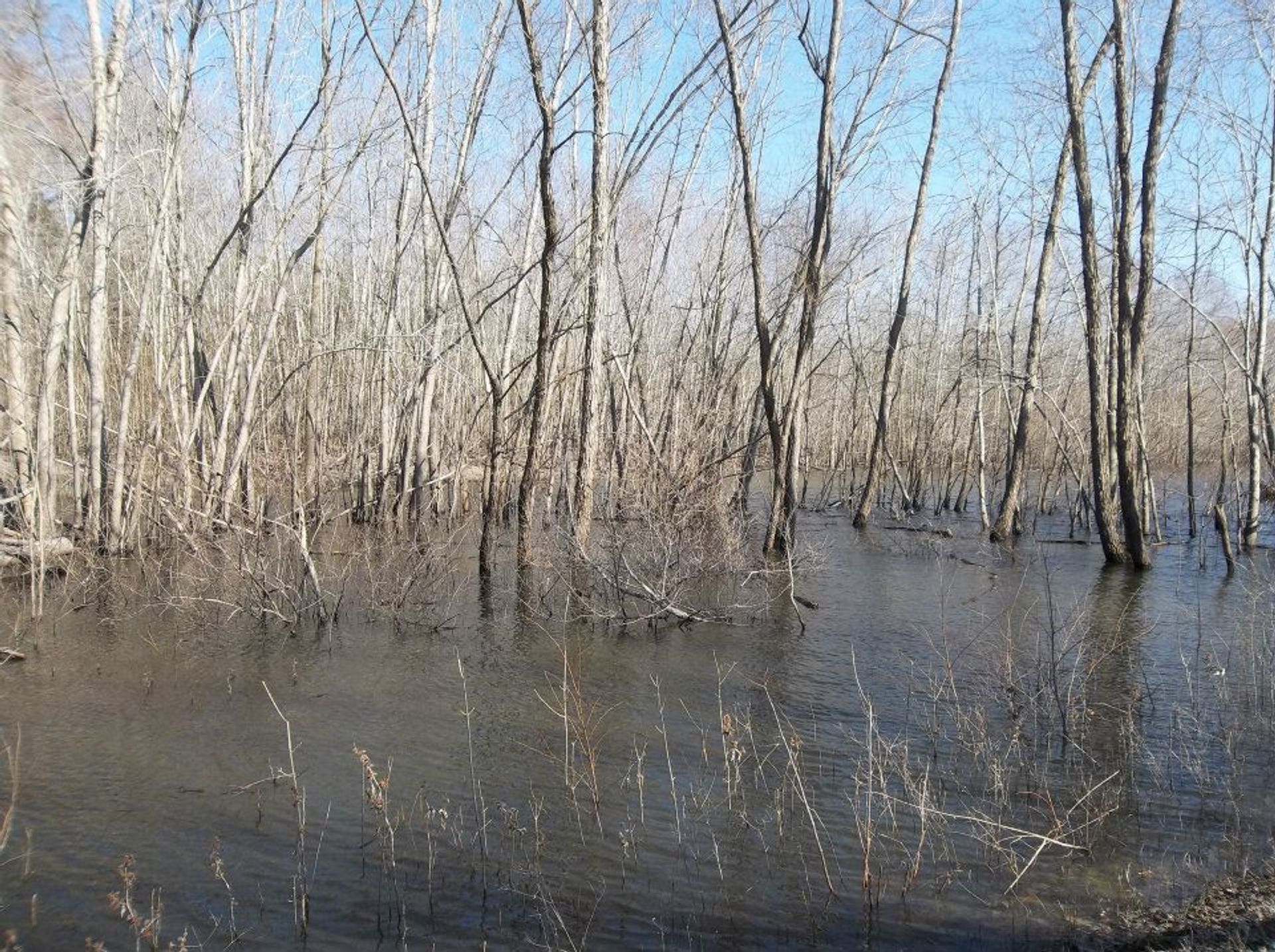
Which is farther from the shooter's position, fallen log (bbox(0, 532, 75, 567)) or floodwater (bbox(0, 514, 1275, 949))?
fallen log (bbox(0, 532, 75, 567))

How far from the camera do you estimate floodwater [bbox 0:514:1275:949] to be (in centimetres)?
372

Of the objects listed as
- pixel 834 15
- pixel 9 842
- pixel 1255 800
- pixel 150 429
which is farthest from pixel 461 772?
pixel 834 15

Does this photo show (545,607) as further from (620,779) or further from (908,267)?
(908,267)

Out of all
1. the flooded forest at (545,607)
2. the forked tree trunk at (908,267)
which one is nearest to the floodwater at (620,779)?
the flooded forest at (545,607)

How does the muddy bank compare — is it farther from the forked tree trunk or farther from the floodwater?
the forked tree trunk

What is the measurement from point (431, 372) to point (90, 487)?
4.56 meters

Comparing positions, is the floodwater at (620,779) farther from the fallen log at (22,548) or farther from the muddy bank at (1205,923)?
the fallen log at (22,548)

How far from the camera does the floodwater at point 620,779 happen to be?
3.72 m

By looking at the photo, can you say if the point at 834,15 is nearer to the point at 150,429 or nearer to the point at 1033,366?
the point at 1033,366

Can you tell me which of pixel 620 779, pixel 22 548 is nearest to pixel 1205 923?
pixel 620 779

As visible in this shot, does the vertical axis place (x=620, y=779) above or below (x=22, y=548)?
below

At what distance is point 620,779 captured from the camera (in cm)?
501

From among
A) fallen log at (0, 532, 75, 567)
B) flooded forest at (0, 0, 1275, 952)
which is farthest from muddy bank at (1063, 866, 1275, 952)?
fallen log at (0, 532, 75, 567)

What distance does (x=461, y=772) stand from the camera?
512cm
